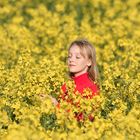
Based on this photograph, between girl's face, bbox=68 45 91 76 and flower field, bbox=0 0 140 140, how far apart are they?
6.9 inches

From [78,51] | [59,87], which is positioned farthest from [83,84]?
[78,51]

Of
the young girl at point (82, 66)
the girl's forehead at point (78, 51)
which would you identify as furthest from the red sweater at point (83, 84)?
the girl's forehead at point (78, 51)

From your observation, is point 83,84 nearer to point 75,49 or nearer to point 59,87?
point 59,87

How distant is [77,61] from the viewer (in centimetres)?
788

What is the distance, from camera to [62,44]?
11094 millimetres

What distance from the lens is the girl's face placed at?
7.87 m

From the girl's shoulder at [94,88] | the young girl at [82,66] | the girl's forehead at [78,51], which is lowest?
the girl's shoulder at [94,88]

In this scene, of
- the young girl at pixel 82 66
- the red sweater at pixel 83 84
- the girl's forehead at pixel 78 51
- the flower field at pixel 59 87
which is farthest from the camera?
the girl's forehead at pixel 78 51

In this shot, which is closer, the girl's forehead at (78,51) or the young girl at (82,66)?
the young girl at (82,66)

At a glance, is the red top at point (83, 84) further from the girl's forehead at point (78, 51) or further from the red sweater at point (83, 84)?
the girl's forehead at point (78, 51)

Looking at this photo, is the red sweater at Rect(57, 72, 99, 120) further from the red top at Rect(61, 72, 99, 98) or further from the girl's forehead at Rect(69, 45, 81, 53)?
the girl's forehead at Rect(69, 45, 81, 53)

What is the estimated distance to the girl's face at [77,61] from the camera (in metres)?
7.87

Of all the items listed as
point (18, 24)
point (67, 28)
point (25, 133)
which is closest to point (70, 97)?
point (25, 133)

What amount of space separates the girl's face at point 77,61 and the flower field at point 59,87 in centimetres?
17
